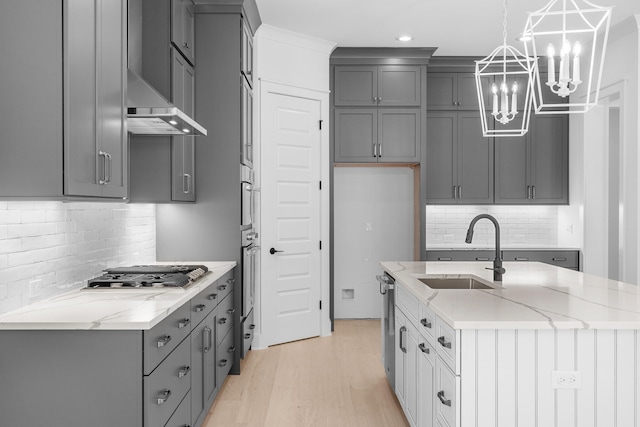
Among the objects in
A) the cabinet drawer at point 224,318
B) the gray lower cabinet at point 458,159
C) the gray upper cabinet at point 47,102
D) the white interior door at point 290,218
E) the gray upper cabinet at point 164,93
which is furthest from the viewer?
the gray lower cabinet at point 458,159

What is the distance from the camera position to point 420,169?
5.59m

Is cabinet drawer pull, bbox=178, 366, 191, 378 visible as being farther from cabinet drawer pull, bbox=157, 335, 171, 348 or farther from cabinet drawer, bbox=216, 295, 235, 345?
cabinet drawer, bbox=216, 295, 235, 345

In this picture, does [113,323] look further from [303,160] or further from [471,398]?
[303,160]

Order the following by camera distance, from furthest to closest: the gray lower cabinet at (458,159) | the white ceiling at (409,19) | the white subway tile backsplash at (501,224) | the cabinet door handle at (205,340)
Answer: the white subway tile backsplash at (501,224) < the gray lower cabinet at (458,159) < the white ceiling at (409,19) < the cabinet door handle at (205,340)

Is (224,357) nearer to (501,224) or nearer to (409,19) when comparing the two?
(409,19)

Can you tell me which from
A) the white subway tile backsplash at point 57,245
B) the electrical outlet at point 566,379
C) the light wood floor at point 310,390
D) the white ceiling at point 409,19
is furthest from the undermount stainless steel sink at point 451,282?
the white ceiling at point 409,19

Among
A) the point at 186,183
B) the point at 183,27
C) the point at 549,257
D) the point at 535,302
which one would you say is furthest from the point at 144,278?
the point at 549,257

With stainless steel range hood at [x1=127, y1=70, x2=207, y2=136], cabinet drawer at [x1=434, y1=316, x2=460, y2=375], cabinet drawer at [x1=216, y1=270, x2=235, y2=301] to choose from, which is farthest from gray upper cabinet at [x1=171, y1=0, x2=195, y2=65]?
cabinet drawer at [x1=434, y1=316, x2=460, y2=375]

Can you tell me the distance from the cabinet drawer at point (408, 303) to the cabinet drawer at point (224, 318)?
1.20 metres

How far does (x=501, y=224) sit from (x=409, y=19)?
2.77 m

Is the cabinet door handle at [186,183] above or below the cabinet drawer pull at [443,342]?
above

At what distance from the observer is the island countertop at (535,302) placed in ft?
6.20

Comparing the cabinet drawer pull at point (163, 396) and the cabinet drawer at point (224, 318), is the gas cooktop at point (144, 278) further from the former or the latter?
the cabinet drawer pull at point (163, 396)

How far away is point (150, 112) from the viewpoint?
2.52 m
